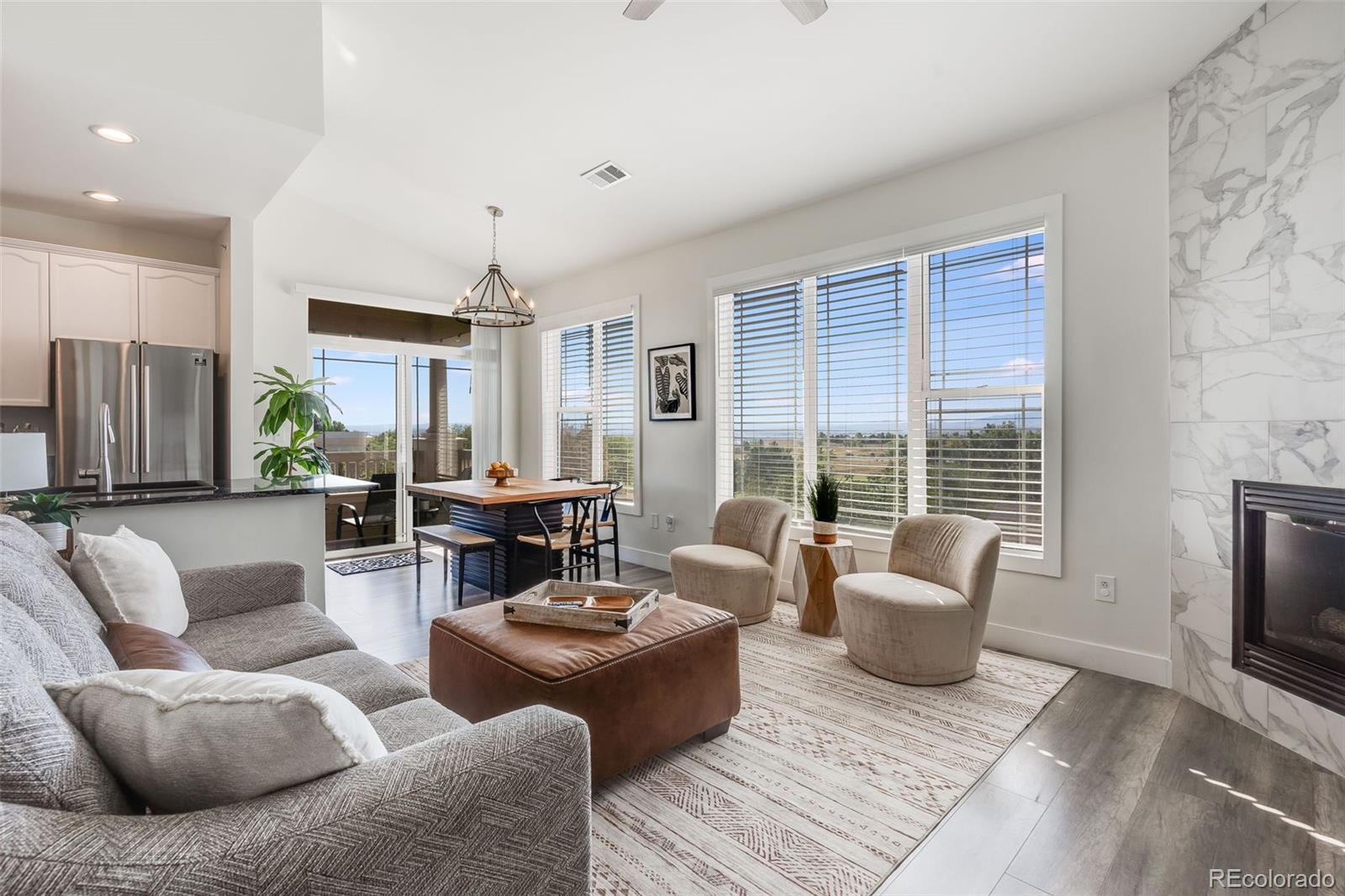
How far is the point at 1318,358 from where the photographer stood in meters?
2.16

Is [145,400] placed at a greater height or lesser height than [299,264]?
lesser

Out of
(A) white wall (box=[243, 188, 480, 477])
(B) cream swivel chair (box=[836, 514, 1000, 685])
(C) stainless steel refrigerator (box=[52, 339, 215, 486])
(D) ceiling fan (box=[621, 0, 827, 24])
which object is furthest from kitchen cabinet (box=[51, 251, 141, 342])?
(B) cream swivel chair (box=[836, 514, 1000, 685])

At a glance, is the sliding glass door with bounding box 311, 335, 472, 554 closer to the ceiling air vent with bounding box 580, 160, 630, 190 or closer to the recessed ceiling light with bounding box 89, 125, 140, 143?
the recessed ceiling light with bounding box 89, 125, 140, 143

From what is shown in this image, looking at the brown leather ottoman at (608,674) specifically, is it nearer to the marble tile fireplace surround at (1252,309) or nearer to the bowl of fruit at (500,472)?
the marble tile fireplace surround at (1252,309)

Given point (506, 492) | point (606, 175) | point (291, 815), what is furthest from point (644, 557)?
point (291, 815)

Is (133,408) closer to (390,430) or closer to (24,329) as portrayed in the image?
(24,329)

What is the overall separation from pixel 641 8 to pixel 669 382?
3.06 m

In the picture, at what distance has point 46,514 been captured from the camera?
2045 mm

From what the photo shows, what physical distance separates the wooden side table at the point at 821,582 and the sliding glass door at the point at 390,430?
4209 millimetres

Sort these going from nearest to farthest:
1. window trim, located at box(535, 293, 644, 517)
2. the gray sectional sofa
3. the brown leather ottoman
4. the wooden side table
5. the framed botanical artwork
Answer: the gray sectional sofa < the brown leather ottoman < the wooden side table < the framed botanical artwork < window trim, located at box(535, 293, 644, 517)

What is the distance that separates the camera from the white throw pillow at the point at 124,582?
1685 millimetres

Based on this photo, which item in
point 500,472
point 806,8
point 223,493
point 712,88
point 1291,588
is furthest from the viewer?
point 500,472

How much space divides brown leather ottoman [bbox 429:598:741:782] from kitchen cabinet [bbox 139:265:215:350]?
347 centimetres

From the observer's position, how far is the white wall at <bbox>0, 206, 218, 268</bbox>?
391cm
